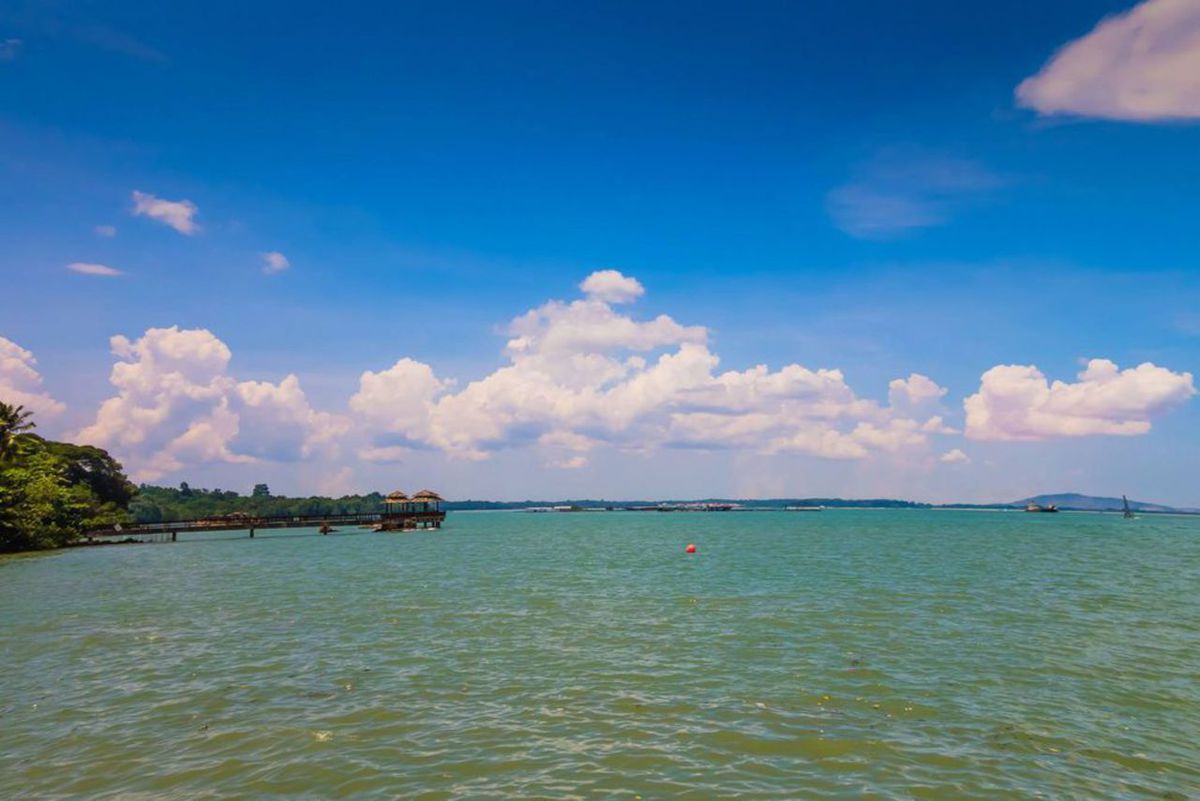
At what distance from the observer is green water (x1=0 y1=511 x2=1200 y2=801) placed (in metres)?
11.7

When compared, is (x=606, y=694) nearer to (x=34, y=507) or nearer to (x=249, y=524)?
(x=34, y=507)

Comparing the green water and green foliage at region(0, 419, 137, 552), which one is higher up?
green foliage at region(0, 419, 137, 552)

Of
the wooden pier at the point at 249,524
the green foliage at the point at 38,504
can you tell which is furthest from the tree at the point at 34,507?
the wooden pier at the point at 249,524

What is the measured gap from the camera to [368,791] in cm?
1116

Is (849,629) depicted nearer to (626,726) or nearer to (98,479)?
(626,726)

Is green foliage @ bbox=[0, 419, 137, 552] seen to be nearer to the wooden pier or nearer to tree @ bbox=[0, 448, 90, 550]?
tree @ bbox=[0, 448, 90, 550]

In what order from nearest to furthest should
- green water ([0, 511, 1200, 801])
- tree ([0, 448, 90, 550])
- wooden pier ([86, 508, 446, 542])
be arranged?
green water ([0, 511, 1200, 801])
tree ([0, 448, 90, 550])
wooden pier ([86, 508, 446, 542])

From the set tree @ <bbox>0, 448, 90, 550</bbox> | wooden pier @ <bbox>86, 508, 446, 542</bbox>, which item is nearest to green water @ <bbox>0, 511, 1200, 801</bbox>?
tree @ <bbox>0, 448, 90, 550</bbox>

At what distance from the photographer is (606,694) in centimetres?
1642

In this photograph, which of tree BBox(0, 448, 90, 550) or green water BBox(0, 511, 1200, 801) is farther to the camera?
tree BBox(0, 448, 90, 550)

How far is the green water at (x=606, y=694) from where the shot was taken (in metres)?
11.7

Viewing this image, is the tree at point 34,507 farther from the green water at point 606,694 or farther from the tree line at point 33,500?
the green water at point 606,694

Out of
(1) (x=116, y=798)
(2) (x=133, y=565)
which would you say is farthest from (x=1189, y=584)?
(2) (x=133, y=565)

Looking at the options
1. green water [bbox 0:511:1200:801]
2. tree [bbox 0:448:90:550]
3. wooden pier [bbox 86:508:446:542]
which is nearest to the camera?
green water [bbox 0:511:1200:801]
